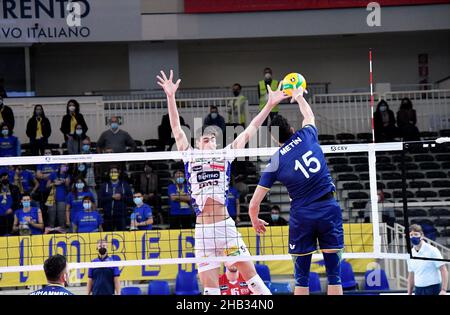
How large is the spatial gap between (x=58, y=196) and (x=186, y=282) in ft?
12.7

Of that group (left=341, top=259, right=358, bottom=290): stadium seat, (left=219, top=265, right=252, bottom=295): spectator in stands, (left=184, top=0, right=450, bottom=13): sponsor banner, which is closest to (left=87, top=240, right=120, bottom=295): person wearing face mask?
(left=219, top=265, right=252, bottom=295): spectator in stands

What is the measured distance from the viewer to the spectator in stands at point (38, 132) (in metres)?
20.8

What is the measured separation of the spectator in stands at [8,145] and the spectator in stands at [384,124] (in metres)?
9.49

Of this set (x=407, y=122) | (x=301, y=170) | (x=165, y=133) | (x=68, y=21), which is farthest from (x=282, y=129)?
(x=68, y=21)

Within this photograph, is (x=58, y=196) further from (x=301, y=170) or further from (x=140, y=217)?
(x=301, y=170)

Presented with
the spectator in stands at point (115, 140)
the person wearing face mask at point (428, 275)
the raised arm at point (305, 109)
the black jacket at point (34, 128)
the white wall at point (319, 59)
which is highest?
the white wall at point (319, 59)

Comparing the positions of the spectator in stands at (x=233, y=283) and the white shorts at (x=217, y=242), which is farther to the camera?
the spectator in stands at (x=233, y=283)

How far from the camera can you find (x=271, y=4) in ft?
84.4

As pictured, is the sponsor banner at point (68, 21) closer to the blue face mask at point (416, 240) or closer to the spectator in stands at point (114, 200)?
the spectator in stands at point (114, 200)

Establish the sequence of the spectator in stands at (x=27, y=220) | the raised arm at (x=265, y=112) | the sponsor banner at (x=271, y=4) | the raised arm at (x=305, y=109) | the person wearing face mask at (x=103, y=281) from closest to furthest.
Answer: the raised arm at (x=305, y=109), the raised arm at (x=265, y=112), the person wearing face mask at (x=103, y=281), the spectator in stands at (x=27, y=220), the sponsor banner at (x=271, y=4)

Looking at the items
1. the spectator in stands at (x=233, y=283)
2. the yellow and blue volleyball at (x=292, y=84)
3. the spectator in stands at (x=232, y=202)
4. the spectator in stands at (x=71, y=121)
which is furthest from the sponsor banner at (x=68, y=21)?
the yellow and blue volleyball at (x=292, y=84)
